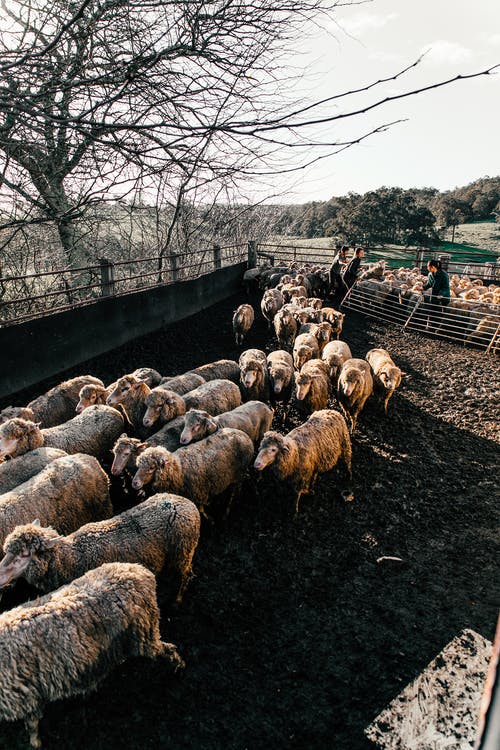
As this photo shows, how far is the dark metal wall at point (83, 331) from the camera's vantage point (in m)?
6.65

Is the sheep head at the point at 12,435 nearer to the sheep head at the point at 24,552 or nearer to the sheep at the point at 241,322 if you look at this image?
→ the sheep head at the point at 24,552

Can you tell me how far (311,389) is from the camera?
6.20 m

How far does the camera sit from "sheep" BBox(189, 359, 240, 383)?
22.5 feet

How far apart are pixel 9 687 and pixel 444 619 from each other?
2.97m

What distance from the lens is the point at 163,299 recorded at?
10.1 meters

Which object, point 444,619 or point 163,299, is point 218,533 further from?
point 163,299

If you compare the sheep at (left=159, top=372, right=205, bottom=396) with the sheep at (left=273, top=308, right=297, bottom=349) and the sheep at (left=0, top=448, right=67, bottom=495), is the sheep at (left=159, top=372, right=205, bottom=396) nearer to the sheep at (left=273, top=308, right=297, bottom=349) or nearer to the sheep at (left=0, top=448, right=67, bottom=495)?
the sheep at (left=0, top=448, right=67, bottom=495)

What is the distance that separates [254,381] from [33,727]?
4.42 meters

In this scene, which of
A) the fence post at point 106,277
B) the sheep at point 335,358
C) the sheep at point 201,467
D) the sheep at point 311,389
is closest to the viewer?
the sheep at point 201,467

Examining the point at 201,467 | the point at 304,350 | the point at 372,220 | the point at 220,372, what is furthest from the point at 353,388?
the point at 372,220

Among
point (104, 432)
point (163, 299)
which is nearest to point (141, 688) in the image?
point (104, 432)

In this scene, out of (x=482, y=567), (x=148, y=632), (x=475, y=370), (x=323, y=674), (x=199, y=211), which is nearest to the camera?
(x=148, y=632)

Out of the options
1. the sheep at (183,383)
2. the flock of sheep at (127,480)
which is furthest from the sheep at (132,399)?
the sheep at (183,383)

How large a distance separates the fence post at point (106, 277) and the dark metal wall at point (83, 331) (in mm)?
214
